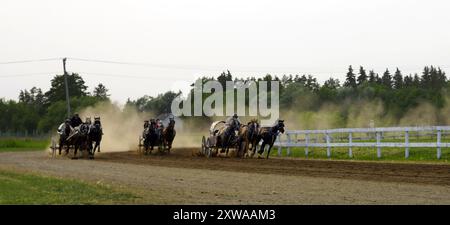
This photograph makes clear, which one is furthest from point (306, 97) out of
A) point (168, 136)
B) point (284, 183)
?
point (284, 183)

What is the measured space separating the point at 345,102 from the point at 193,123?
71.0ft

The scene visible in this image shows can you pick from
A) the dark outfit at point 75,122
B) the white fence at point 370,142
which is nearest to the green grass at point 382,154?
the white fence at point 370,142

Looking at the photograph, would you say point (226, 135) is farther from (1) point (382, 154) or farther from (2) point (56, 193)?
(2) point (56, 193)

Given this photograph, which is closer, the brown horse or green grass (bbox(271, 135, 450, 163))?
green grass (bbox(271, 135, 450, 163))

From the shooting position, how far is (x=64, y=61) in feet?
239

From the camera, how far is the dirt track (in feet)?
45.8

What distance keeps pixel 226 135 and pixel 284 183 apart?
55.5 ft

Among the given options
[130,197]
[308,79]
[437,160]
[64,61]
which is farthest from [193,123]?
[130,197]

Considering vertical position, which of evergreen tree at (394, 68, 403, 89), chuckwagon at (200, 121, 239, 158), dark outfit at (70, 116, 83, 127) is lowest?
chuckwagon at (200, 121, 239, 158)

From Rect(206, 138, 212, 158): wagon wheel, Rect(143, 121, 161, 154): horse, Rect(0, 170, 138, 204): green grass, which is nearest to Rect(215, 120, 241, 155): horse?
Rect(206, 138, 212, 158): wagon wheel

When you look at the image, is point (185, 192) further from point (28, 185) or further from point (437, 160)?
point (437, 160)

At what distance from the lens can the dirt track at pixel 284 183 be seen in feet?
45.8

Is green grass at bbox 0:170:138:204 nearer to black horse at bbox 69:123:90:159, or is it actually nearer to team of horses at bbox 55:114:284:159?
team of horses at bbox 55:114:284:159

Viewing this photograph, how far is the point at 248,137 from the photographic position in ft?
110
